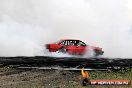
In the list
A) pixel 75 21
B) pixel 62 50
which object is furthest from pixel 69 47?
pixel 75 21

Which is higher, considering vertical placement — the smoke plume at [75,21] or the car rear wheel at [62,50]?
the smoke plume at [75,21]

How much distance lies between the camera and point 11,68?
54.5 ft

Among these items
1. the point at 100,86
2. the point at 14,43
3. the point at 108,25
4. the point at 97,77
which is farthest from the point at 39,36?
the point at 100,86

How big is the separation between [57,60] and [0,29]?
22.5ft

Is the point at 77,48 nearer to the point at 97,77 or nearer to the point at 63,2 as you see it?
the point at 97,77

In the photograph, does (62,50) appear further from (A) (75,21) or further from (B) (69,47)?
(A) (75,21)

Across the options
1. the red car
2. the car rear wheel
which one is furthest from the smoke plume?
the car rear wheel

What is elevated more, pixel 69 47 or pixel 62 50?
pixel 69 47

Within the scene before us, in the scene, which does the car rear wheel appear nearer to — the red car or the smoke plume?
the red car

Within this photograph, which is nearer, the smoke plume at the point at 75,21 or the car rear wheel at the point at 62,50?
the car rear wheel at the point at 62,50

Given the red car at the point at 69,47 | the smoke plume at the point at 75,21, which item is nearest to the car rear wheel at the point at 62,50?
the red car at the point at 69,47

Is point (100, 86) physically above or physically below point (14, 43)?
below

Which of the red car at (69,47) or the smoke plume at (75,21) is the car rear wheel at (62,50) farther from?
the smoke plume at (75,21)

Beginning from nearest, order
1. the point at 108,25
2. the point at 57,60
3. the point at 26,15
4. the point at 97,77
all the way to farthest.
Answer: the point at 97,77 < the point at 57,60 < the point at 26,15 < the point at 108,25
